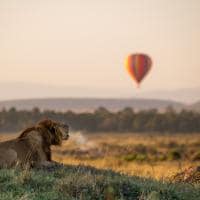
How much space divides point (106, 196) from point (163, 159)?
30.9 meters

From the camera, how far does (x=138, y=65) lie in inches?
2793

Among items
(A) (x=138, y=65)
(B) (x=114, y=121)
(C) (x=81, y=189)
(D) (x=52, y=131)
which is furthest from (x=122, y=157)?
(B) (x=114, y=121)

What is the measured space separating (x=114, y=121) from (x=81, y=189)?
347 ft

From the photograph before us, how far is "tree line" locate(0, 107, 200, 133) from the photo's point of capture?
4240 inches

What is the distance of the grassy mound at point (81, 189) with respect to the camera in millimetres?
10328

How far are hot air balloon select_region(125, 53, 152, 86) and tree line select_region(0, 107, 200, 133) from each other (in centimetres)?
3420

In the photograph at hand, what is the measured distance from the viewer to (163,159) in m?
41.0

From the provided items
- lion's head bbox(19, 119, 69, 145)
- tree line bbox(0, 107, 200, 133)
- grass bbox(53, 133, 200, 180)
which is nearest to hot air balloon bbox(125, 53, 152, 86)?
grass bbox(53, 133, 200, 180)

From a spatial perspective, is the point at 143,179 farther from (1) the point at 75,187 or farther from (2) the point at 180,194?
(1) the point at 75,187

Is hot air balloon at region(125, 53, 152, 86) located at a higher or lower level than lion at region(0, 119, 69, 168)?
higher

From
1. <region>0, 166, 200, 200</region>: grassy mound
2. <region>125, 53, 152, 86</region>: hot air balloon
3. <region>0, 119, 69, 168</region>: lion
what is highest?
<region>125, 53, 152, 86</region>: hot air balloon

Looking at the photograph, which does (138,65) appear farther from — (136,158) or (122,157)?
(136,158)

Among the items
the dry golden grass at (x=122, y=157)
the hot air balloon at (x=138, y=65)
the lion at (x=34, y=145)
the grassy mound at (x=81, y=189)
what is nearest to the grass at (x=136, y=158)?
the dry golden grass at (x=122, y=157)

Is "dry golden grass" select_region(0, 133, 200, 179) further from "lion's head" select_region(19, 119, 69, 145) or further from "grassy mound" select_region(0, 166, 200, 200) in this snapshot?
"grassy mound" select_region(0, 166, 200, 200)
